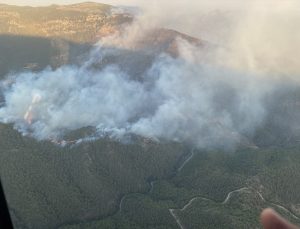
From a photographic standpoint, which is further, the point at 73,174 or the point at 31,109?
the point at 31,109

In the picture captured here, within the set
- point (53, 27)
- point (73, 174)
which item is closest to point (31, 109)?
point (73, 174)

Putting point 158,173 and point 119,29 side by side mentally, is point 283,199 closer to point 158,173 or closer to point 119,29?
point 158,173

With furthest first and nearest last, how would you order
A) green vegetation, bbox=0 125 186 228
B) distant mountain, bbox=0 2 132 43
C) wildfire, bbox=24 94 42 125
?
distant mountain, bbox=0 2 132 43 < wildfire, bbox=24 94 42 125 < green vegetation, bbox=0 125 186 228

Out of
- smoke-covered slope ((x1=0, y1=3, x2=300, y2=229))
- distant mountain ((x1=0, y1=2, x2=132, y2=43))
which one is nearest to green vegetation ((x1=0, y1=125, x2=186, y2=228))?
smoke-covered slope ((x1=0, y1=3, x2=300, y2=229))

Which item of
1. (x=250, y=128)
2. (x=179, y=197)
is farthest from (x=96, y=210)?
(x=250, y=128)

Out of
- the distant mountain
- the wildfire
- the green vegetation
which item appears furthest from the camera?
the distant mountain

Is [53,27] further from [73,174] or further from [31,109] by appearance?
[73,174]

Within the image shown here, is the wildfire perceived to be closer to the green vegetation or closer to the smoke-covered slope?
the smoke-covered slope

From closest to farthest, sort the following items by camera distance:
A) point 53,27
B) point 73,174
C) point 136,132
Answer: point 73,174 < point 136,132 < point 53,27
